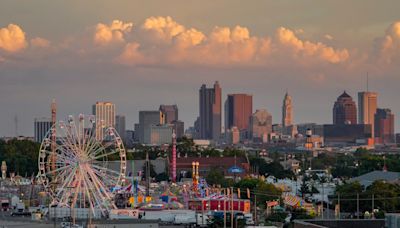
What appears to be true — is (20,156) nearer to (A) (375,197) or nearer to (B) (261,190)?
(B) (261,190)

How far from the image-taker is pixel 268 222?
8375cm

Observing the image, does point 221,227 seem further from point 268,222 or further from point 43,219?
point 43,219

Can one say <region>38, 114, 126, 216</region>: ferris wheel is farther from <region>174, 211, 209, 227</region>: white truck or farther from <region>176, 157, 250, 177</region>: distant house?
<region>176, 157, 250, 177</region>: distant house

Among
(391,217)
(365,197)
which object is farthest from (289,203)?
(391,217)

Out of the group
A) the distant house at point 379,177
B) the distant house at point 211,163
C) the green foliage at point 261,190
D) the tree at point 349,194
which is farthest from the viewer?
the distant house at point 211,163

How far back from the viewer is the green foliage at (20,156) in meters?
168

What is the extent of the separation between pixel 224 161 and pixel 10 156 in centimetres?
3182

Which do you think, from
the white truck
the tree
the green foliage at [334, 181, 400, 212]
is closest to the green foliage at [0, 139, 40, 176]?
the tree

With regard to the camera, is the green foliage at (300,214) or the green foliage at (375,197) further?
the green foliage at (375,197)

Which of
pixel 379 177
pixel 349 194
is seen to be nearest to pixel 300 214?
pixel 349 194

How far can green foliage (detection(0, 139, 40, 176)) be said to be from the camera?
6614 inches

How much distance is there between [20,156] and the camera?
577 ft

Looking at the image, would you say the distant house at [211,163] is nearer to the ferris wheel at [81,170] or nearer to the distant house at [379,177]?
the distant house at [379,177]

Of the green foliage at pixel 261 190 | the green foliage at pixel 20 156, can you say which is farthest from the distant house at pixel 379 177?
the green foliage at pixel 20 156
